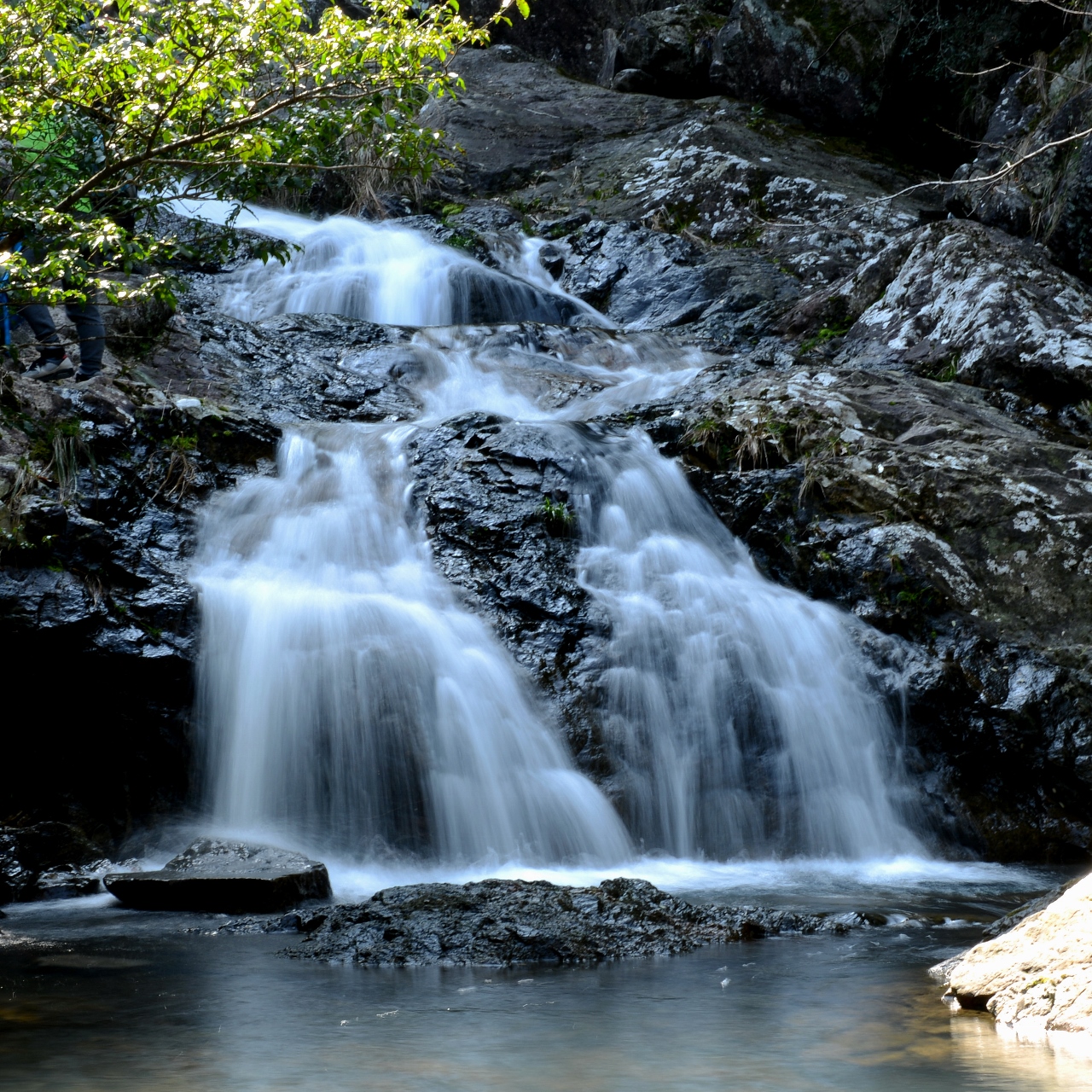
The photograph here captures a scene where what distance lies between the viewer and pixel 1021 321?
Answer: 10070 millimetres

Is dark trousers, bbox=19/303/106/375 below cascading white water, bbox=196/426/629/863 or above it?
above

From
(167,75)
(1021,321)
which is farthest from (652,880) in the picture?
(1021,321)

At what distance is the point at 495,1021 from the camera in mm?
3268

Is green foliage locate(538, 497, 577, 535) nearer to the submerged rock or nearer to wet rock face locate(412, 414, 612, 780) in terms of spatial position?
wet rock face locate(412, 414, 612, 780)

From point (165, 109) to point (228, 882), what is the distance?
423 cm

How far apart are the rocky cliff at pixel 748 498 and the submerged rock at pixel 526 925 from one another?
220 centimetres

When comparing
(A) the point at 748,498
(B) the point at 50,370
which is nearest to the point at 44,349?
(B) the point at 50,370

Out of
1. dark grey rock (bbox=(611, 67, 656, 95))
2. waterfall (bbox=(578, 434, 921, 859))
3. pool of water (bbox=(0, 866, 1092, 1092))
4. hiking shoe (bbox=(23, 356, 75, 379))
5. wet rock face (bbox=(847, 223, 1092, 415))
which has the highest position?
dark grey rock (bbox=(611, 67, 656, 95))

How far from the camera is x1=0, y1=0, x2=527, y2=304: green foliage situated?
6.01m

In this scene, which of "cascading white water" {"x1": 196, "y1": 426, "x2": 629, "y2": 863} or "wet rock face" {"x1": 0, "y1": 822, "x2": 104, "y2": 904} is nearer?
"wet rock face" {"x1": 0, "y1": 822, "x2": 104, "y2": 904}

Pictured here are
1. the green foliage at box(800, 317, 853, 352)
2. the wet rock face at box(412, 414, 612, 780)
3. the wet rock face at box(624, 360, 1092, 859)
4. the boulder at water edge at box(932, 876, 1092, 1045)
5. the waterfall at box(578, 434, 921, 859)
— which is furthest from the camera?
the green foliage at box(800, 317, 853, 352)

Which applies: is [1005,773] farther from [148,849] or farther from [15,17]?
[15,17]

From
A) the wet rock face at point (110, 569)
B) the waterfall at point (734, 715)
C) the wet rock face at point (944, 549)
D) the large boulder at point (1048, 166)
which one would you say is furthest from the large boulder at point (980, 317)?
the wet rock face at point (110, 569)

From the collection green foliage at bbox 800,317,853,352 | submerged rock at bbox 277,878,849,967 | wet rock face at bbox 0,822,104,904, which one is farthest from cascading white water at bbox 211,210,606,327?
submerged rock at bbox 277,878,849,967
